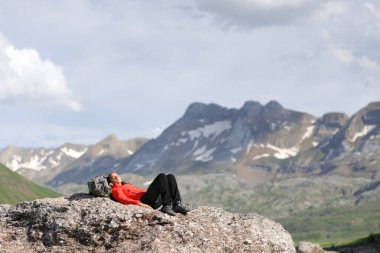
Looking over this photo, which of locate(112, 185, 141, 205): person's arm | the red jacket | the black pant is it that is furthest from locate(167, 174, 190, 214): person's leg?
locate(112, 185, 141, 205): person's arm

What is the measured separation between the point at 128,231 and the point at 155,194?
3.27 m

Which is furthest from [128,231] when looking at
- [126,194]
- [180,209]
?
[126,194]

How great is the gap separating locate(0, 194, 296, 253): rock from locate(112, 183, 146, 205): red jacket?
1.92 ft

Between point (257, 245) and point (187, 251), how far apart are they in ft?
11.5

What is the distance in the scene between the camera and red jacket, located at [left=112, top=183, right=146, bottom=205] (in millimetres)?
30484

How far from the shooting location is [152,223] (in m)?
28.5

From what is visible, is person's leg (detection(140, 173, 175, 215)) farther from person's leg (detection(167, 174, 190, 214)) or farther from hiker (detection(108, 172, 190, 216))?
person's leg (detection(167, 174, 190, 214))

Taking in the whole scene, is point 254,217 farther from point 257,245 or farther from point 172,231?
point 172,231

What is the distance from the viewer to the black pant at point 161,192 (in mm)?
30792

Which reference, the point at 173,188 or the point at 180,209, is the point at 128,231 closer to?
the point at 180,209

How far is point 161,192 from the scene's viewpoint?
31047 millimetres

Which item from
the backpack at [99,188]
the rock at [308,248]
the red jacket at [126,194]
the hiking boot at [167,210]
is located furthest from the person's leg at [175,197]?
the rock at [308,248]

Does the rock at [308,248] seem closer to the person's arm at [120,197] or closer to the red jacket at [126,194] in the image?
the red jacket at [126,194]

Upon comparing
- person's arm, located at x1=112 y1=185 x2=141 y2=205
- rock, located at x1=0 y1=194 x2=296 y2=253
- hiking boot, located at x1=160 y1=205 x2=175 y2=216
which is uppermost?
person's arm, located at x1=112 y1=185 x2=141 y2=205
